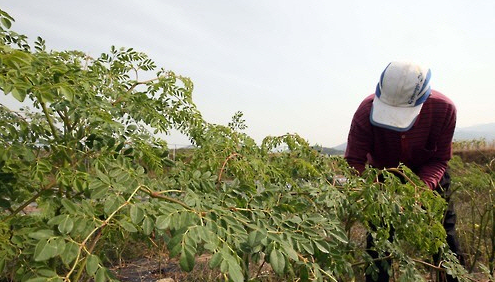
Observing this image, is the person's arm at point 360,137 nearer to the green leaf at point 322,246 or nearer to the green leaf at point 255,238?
the green leaf at point 322,246

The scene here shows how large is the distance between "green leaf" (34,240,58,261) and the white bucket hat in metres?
2.07

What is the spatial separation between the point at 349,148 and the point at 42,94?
2243 millimetres

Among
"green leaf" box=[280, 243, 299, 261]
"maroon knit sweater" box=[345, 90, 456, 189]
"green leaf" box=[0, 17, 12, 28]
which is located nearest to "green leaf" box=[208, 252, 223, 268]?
"green leaf" box=[280, 243, 299, 261]

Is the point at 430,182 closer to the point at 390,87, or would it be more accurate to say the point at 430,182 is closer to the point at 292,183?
the point at 390,87

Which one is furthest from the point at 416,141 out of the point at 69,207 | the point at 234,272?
the point at 69,207

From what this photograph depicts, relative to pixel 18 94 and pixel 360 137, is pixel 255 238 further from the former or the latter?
pixel 360 137

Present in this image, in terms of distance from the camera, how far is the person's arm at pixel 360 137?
106 inches

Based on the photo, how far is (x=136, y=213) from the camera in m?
0.88

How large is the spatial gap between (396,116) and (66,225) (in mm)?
2070

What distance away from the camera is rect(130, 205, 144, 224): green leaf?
0.86m

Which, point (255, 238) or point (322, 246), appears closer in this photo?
point (255, 238)

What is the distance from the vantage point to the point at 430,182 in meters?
2.40

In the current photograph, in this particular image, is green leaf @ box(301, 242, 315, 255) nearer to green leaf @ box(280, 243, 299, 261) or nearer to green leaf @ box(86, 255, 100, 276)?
green leaf @ box(280, 243, 299, 261)

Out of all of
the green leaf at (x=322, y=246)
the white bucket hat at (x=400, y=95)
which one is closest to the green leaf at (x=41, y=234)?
the green leaf at (x=322, y=246)
